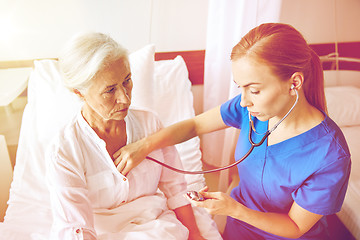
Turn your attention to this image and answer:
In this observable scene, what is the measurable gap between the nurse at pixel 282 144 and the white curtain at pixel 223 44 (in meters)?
0.58

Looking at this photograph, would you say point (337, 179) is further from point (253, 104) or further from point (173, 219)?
point (173, 219)

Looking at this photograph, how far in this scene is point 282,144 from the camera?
1.03m

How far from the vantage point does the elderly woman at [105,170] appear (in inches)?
34.6

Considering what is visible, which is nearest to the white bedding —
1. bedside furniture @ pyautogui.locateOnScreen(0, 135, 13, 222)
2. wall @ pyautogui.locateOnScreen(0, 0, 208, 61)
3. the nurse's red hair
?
the nurse's red hair

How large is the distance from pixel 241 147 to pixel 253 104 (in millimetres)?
300

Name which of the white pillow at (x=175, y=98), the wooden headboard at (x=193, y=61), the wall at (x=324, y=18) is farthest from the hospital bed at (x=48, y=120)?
the wall at (x=324, y=18)

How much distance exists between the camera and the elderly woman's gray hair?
84 cm

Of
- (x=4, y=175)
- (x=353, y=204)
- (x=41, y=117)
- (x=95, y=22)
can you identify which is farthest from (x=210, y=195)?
(x=95, y=22)

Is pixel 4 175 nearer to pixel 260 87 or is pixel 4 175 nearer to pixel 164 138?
pixel 164 138

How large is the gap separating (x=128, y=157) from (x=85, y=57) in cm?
37

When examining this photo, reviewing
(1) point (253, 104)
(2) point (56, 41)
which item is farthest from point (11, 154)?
(1) point (253, 104)

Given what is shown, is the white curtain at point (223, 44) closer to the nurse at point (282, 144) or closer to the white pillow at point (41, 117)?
the white pillow at point (41, 117)

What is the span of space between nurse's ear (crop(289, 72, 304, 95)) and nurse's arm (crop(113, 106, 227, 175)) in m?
0.39

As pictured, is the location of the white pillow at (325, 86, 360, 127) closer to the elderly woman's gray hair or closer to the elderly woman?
the elderly woman
